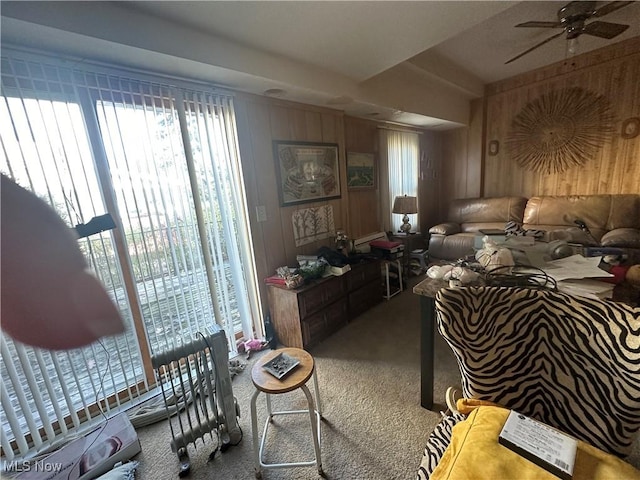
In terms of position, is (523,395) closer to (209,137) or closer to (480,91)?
(209,137)

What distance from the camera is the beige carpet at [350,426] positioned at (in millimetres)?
1281

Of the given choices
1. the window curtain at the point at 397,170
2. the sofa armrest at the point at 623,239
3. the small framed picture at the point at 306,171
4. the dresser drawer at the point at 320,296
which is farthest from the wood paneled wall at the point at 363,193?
the sofa armrest at the point at 623,239

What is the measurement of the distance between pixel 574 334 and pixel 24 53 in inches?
98.7

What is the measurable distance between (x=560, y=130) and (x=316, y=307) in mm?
3975

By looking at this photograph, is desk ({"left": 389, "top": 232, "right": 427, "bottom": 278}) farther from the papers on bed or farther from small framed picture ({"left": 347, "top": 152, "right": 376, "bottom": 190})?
the papers on bed

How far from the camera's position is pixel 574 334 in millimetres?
837

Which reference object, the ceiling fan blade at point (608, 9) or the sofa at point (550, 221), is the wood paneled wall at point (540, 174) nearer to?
the sofa at point (550, 221)

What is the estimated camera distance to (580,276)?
1.18 metres

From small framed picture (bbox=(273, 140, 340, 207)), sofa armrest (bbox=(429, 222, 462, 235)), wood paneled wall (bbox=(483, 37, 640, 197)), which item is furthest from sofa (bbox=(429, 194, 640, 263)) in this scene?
small framed picture (bbox=(273, 140, 340, 207))

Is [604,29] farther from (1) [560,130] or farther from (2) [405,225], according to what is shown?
(2) [405,225]

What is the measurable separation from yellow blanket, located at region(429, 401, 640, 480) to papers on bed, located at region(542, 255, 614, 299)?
2.04ft

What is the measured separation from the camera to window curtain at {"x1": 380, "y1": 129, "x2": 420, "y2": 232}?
3.51 m

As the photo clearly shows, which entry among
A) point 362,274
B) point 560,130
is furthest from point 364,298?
point 560,130

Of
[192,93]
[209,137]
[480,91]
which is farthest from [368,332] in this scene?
[480,91]
